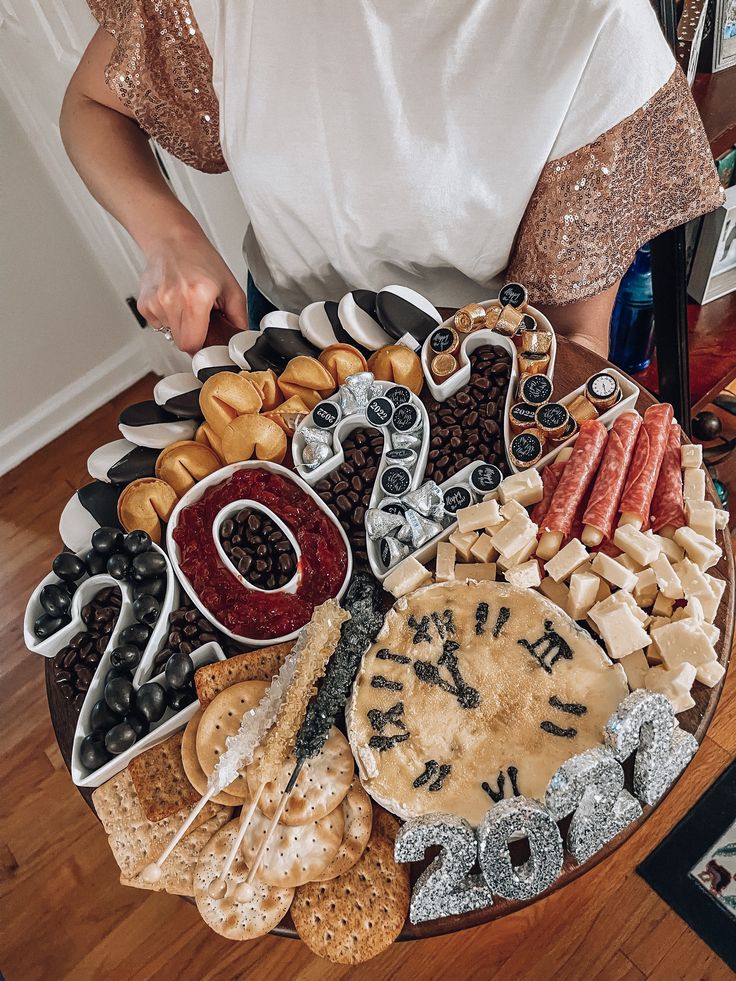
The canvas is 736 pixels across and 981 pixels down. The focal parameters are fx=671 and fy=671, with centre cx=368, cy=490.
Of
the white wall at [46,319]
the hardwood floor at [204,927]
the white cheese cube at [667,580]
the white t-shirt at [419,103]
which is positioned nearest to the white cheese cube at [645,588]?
the white cheese cube at [667,580]

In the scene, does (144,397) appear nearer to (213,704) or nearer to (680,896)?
(213,704)

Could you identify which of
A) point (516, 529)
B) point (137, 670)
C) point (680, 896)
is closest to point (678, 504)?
point (516, 529)

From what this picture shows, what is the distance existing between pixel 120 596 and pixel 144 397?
5.86 ft

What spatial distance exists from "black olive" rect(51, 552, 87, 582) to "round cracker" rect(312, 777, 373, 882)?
0.49 meters

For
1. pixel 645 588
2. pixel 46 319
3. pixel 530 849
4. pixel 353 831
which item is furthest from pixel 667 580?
pixel 46 319

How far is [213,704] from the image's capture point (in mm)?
856

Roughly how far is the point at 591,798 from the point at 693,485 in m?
0.46

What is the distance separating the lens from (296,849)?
80 centimetres

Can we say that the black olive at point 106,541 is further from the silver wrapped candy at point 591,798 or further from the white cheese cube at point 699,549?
the white cheese cube at point 699,549

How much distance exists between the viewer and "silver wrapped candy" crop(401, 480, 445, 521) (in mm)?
969

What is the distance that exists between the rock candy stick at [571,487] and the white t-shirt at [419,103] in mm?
331

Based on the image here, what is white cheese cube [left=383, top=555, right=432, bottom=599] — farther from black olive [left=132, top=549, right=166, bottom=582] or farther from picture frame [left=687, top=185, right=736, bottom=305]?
picture frame [left=687, top=185, right=736, bottom=305]

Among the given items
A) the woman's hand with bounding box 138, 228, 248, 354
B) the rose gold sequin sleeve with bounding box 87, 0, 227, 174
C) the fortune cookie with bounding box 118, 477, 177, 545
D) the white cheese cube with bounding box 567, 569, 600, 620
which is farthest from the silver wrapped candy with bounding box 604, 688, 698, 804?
the rose gold sequin sleeve with bounding box 87, 0, 227, 174

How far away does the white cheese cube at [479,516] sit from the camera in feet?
3.00
